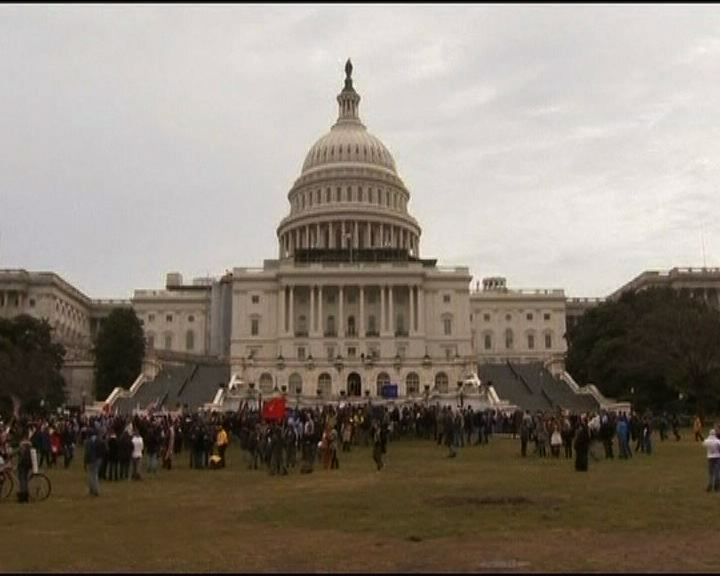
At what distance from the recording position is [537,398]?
271 ft

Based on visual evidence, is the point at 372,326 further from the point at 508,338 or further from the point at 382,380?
the point at 508,338

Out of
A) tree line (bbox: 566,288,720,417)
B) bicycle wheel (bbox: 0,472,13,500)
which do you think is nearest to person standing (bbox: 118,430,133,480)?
bicycle wheel (bbox: 0,472,13,500)

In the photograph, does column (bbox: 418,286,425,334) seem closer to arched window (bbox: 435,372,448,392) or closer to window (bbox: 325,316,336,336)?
window (bbox: 325,316,336,336)

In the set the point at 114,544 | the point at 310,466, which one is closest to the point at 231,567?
the point at 114,544

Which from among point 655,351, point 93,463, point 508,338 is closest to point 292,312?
point 508,338

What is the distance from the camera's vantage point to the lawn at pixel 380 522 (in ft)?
51.9

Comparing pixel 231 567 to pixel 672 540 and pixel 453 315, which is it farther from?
pixel 453 315

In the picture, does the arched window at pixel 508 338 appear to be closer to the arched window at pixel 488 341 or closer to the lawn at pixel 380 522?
the arched window at pixel 488 341

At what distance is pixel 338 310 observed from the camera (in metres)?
130

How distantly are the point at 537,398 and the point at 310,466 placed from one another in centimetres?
5336

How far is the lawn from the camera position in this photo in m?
15.8

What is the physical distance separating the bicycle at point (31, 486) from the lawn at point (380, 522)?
38 centimetres

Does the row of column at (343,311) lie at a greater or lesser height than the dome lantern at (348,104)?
lesser

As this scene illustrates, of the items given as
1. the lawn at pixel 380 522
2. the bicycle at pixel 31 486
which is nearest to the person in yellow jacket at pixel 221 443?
the lawn at pixel 380 522
